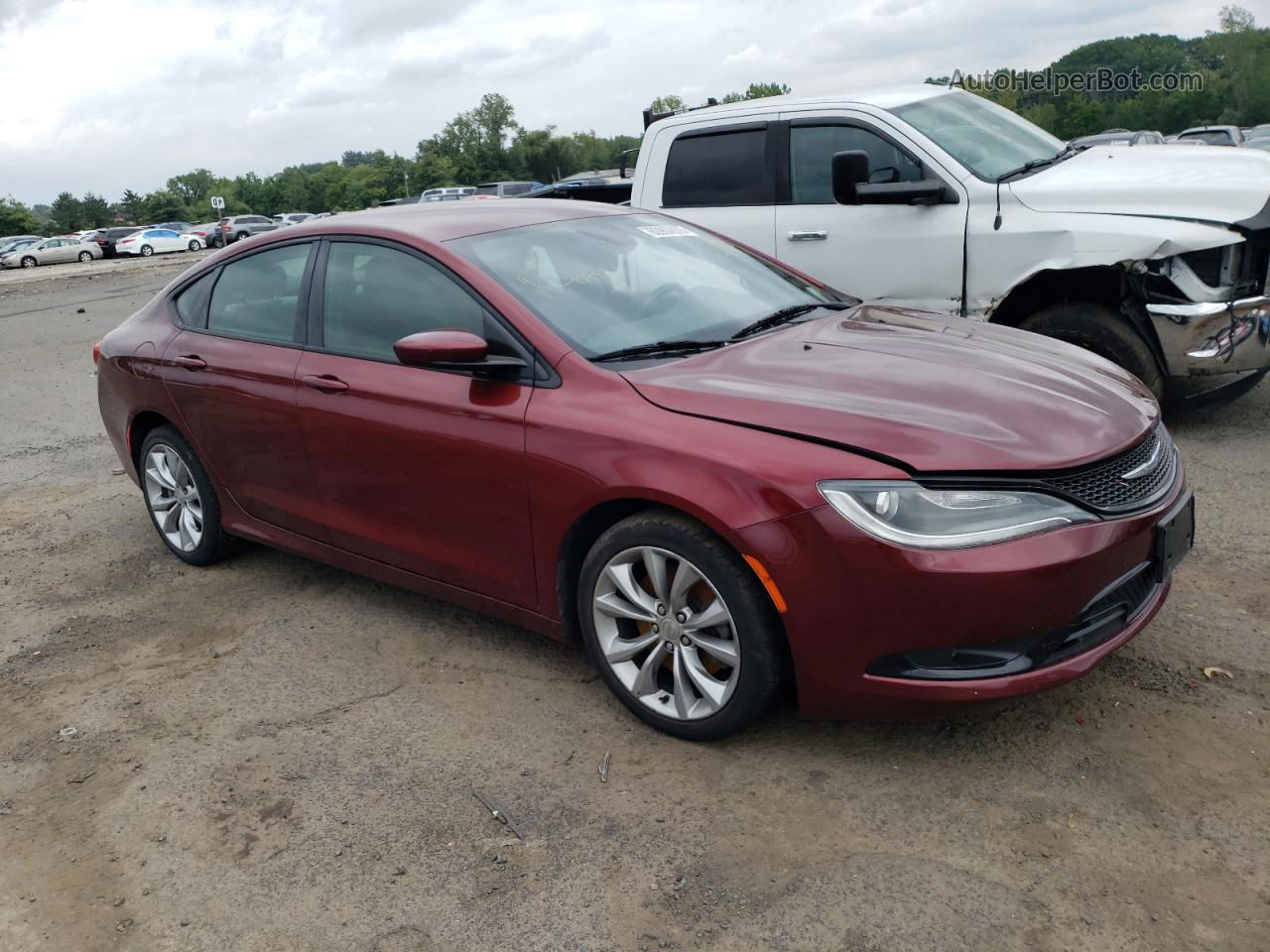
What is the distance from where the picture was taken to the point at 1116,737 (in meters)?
3.16

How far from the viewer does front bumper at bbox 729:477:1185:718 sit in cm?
276

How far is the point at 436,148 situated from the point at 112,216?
4212cm

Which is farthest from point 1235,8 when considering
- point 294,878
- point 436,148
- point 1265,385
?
point 294,878

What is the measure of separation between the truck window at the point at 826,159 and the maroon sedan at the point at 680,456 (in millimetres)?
2065

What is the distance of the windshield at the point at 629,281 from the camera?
12.1 feet

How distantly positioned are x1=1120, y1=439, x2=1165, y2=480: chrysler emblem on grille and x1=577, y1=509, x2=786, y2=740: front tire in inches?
41.4

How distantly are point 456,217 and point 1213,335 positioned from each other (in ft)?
12.6

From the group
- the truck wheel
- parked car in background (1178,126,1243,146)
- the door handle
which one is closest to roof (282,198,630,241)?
the door handle

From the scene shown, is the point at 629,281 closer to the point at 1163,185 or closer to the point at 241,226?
the point at 1163,185

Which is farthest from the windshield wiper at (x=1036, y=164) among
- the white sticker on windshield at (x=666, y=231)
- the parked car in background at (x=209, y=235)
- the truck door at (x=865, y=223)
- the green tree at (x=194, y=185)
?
the green tree at (x=194, y=185)

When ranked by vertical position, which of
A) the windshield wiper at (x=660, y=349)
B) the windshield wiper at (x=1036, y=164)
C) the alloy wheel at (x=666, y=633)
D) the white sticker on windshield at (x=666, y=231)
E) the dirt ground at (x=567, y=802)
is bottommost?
the dirt ground at (x=567, y=802)

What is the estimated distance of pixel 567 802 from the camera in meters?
3.10

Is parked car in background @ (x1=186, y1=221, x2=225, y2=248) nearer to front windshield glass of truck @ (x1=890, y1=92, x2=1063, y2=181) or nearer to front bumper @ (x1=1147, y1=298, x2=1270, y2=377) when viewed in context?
front windshield glass of truck @ (x1=890, y1=92, x2=1063, y2=181)

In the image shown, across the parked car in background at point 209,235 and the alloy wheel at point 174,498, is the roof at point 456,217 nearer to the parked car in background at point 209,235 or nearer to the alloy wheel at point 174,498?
the alloy wheel at point 174,498
